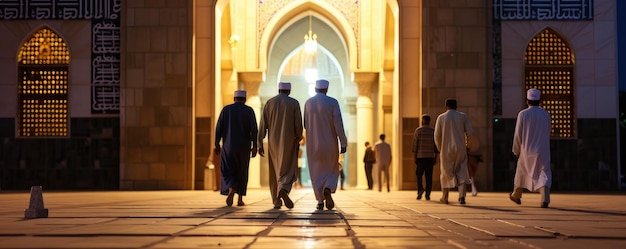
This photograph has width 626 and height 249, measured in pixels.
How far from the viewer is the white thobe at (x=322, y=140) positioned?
31.4 ft

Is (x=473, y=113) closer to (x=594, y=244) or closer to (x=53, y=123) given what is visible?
(x=53, y=123)

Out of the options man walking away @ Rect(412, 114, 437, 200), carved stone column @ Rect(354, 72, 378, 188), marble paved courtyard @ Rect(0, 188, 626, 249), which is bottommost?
marble paved courtyard @ Rect(0, 188, 626, 249)

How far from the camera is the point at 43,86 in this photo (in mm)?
18062

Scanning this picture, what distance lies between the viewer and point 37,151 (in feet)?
58.5

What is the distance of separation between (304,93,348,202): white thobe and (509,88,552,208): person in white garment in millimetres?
2293

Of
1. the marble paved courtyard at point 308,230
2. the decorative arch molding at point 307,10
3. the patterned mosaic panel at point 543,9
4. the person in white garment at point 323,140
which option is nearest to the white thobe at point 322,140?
the person in white garment at point 323,140

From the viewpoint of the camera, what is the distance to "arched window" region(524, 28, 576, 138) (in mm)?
18109

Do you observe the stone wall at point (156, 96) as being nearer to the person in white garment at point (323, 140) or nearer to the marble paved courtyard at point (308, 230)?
the person in white garment at point (323, 140)

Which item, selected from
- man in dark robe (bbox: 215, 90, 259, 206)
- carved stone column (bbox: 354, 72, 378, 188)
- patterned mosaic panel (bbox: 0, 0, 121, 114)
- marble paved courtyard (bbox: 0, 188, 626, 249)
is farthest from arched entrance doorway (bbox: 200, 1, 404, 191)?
marble paved courtyard (bbox: 0, 188, 626, 249)

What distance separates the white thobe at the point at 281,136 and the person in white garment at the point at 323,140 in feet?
0.57

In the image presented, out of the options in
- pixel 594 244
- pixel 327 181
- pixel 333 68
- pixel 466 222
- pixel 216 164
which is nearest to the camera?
pixel 594 244

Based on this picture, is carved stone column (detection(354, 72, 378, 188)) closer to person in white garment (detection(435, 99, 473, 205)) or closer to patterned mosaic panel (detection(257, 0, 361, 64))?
patterned mosaic panel (detection(257, 0, 361, 64))

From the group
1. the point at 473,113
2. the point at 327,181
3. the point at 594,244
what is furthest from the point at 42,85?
the point at 594,244

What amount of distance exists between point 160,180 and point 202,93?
→ 75.0 inches
